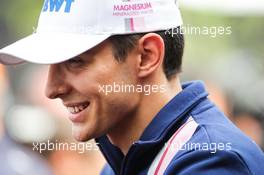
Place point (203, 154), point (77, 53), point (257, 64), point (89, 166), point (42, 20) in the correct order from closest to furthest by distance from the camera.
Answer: point (203, 154)
point (77, 53)
point (42, 20)
point (89, 166)
point (257, 64)

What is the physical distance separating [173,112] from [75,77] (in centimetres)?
26

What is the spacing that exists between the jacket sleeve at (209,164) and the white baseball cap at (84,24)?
380 mm

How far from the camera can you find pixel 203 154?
1662 millimetres

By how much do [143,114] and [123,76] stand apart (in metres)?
0.11

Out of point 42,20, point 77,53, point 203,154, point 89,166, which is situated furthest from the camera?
point 89,166

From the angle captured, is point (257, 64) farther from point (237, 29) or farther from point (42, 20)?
point (42, 20)

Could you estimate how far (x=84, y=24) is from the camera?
6.22 feet

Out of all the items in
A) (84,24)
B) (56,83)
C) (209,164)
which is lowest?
(209,164)

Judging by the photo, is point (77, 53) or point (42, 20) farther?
point (42, 20)

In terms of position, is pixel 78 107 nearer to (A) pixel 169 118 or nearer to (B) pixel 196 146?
(A) pixel 169 118

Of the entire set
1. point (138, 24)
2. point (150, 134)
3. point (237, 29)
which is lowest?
point (237, 29)

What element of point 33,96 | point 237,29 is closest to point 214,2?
point 237,29

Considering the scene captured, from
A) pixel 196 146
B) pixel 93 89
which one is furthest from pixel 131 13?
pixel 196 146

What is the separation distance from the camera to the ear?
6.20 ft
